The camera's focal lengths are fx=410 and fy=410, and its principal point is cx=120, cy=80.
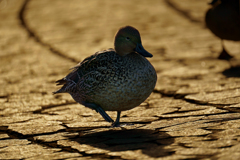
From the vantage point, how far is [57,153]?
11.4ft

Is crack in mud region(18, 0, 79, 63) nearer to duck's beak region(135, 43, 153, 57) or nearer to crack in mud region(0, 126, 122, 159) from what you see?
crack in mud region(0, 126, 122, 159)

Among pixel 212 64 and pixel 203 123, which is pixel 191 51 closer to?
pixel 212 64

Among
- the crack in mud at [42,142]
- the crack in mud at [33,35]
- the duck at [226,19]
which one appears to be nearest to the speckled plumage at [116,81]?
the crack in mud at [42,142]

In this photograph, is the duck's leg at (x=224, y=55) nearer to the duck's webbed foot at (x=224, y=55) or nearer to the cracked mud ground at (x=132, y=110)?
the duck's webbed foot at (x=224, y=55)

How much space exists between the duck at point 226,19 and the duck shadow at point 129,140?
338 cm

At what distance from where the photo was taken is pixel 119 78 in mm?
3789

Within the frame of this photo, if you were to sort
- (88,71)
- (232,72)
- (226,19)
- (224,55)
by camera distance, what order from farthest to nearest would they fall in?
(224,55)
(226,19)
(232,72)
(88,71)

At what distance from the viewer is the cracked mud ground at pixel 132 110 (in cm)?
349

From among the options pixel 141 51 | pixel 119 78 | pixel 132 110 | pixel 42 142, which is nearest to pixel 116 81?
pixel 119 78

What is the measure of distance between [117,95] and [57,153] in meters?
0.77

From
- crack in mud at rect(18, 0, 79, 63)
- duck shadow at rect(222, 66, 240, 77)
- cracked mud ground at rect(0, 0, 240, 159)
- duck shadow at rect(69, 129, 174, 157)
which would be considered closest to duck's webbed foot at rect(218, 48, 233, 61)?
cracked mud ground at rect(0, 0, 240, 159)

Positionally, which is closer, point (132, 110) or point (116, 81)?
point (116, 81)

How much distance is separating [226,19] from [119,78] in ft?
11.5

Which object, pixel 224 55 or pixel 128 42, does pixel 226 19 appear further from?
pixel 128 42
